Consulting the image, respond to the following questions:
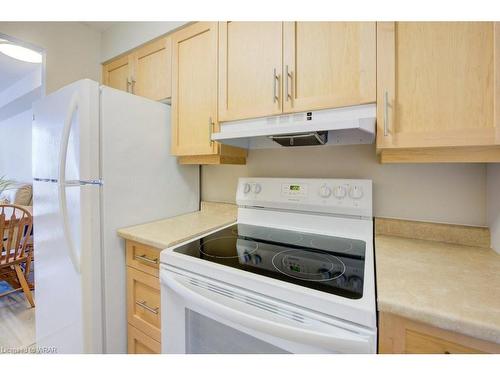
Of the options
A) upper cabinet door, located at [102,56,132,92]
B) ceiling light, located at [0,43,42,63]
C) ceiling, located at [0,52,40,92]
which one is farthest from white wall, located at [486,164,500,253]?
ceiling, located at [0,52,40,92]

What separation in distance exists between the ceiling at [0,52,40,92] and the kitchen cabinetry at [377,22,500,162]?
3704mm

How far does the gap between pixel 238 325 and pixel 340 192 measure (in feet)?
2.56

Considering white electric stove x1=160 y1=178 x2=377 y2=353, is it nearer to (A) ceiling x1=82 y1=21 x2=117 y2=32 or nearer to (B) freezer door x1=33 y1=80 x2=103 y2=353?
(B) freezer door x1=33 y1=80 x2=103 y2=353

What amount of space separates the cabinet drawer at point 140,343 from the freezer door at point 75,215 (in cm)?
14

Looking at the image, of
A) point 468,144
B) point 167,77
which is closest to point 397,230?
point 468,144

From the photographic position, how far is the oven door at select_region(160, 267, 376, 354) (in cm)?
60

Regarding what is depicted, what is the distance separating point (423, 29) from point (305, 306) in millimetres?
1029

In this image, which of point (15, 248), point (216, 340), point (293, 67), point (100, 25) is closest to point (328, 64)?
point (293, 67)

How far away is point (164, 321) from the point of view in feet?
3.08

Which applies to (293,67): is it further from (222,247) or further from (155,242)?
(155,242)

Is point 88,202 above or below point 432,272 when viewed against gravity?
above

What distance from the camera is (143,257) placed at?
1128 millimetres

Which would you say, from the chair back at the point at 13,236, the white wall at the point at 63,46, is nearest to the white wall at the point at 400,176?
the white wall at the point at 63,46
